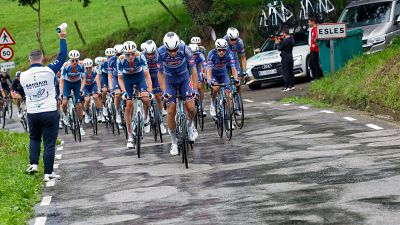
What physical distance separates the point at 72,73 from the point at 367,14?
411 inches

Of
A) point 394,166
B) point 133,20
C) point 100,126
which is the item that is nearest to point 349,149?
point 394,166

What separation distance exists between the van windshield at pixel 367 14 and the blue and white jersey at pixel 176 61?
1361cm

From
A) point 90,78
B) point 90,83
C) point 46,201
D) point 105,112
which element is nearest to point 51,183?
point 46,201

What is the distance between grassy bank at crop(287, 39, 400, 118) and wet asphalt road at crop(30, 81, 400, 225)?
68 centimetres

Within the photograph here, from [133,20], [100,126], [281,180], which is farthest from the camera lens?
[133,20]

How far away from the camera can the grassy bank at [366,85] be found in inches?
746

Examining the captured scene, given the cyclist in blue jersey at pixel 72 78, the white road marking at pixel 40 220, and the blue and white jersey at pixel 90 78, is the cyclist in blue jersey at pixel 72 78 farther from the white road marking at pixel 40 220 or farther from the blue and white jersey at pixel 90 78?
the white road marking at pixel 40 220

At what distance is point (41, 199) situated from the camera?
12266mm

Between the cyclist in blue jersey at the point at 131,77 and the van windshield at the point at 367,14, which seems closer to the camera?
the cyclist in blue jersey at the point at 131,77

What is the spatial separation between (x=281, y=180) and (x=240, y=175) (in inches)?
38.0

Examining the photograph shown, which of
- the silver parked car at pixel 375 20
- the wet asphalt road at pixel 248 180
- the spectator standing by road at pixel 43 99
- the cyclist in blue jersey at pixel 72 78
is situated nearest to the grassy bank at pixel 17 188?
the wet asphalt road at pixel 248 180

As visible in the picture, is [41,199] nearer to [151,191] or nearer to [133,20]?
[151,191]

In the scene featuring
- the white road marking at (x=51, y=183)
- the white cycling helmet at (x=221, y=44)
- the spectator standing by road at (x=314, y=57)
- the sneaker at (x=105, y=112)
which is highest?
the white cycling helmet at (x=221, y=44)

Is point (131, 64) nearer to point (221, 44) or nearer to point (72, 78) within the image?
point (221, 44)
